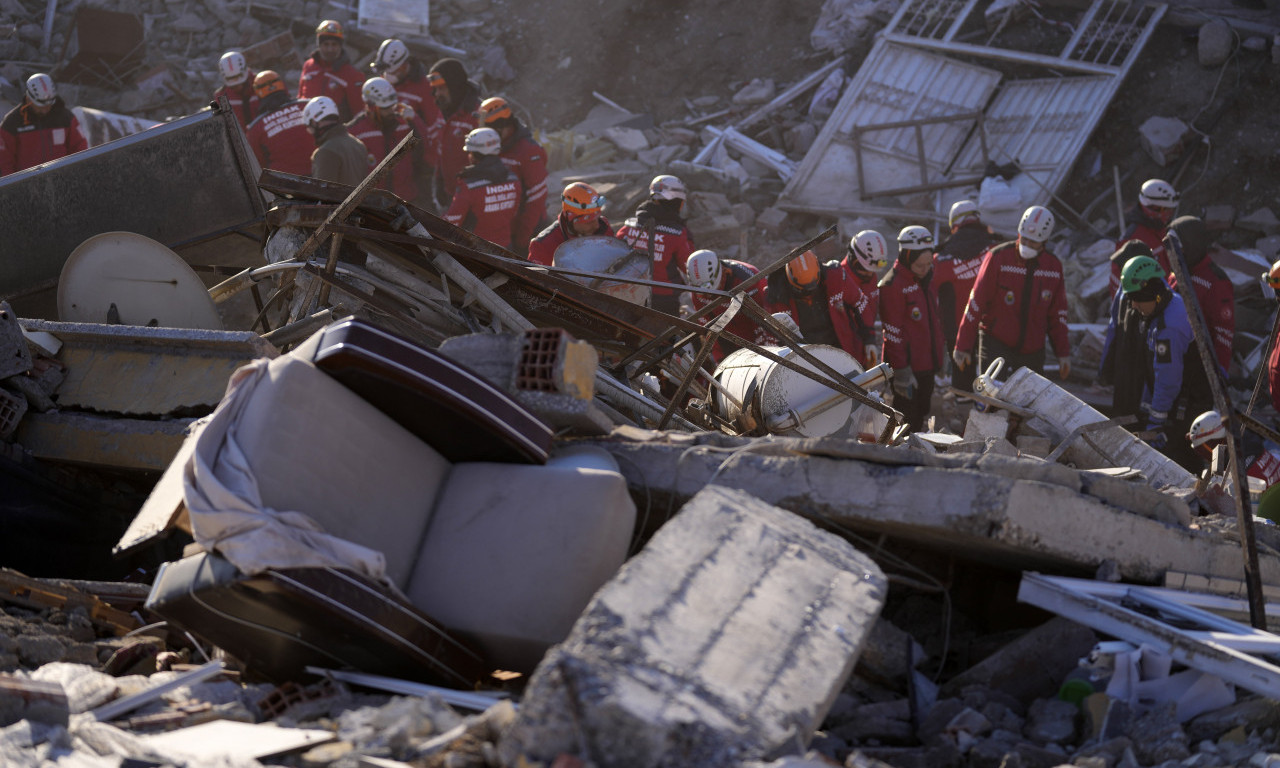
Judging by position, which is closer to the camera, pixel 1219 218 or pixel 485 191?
pixel 485 191

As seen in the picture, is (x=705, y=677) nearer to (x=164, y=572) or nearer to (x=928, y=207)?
(x=164, y=572)

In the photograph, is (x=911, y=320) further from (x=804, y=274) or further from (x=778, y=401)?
(x=778, y=401)

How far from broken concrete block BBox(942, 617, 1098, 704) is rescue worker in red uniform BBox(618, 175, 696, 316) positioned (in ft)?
17.3

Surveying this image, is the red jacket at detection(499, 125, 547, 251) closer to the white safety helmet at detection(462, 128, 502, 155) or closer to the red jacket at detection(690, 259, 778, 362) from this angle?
the white safety helmet at detection(462, 128, 502, 155)

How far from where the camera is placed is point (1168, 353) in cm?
830

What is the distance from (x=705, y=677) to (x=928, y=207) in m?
12.1

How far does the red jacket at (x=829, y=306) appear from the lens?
8570 millimetres

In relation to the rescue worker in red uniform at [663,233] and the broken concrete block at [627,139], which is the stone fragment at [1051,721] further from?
the broken concrete block at [627,139]

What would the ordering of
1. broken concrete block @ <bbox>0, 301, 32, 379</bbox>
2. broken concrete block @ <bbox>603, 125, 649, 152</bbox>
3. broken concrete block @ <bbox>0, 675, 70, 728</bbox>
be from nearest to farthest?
broken concrete block @ <bbox>0, 675, 70, 728</bbox> < broken concrete block @ <bbox>0, 301, 32, 379</bbox> < broken concrete block @ <bbox>603, 125, 649, 152</bbox>

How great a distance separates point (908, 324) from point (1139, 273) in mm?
1702

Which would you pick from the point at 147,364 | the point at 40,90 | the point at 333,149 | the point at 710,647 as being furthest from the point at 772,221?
the point at 710,647

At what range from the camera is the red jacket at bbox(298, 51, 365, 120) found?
12.3 meters

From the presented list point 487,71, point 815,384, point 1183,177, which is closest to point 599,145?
point 487,71

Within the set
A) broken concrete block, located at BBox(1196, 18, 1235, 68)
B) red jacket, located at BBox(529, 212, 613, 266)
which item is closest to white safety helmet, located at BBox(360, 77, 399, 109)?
red jacket, located at BBox(529, 212, 613, 266)
